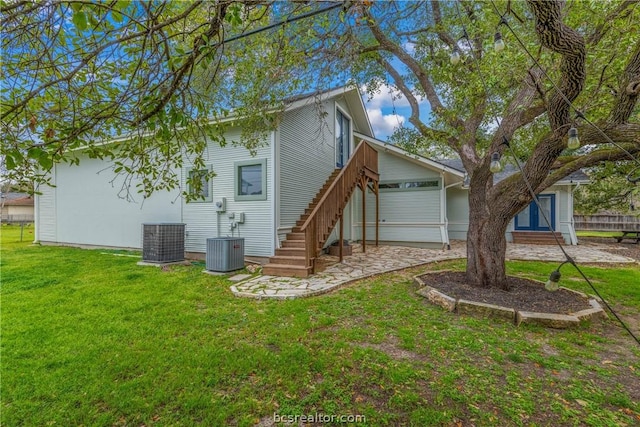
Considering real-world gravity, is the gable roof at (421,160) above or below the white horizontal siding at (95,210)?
above

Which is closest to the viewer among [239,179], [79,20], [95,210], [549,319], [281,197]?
[79,20]

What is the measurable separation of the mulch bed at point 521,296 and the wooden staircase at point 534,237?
26.9 feet

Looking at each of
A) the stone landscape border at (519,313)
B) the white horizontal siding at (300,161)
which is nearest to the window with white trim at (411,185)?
the white horizontal siding at (300,161)

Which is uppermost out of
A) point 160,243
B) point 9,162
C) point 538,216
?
point 9,162

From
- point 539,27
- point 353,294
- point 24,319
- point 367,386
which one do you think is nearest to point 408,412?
point 367,386

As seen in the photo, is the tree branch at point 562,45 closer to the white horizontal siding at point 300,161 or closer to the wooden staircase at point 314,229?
the wooden staircase at point 314,229

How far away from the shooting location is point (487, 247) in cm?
504

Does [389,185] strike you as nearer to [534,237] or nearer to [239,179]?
[239,179]

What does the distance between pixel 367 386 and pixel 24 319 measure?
4693mm

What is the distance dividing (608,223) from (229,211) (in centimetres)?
2075

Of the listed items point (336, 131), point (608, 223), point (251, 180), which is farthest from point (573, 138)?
point (608, 223)

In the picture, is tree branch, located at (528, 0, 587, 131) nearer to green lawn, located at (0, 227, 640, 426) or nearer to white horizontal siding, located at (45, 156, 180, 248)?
green lawn, located at (0, 227, 640, 426)

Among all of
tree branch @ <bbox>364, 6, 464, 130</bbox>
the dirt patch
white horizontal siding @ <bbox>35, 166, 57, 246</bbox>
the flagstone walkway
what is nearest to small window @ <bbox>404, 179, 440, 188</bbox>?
the flagstone walkway

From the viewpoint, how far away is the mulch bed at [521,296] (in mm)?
4109
